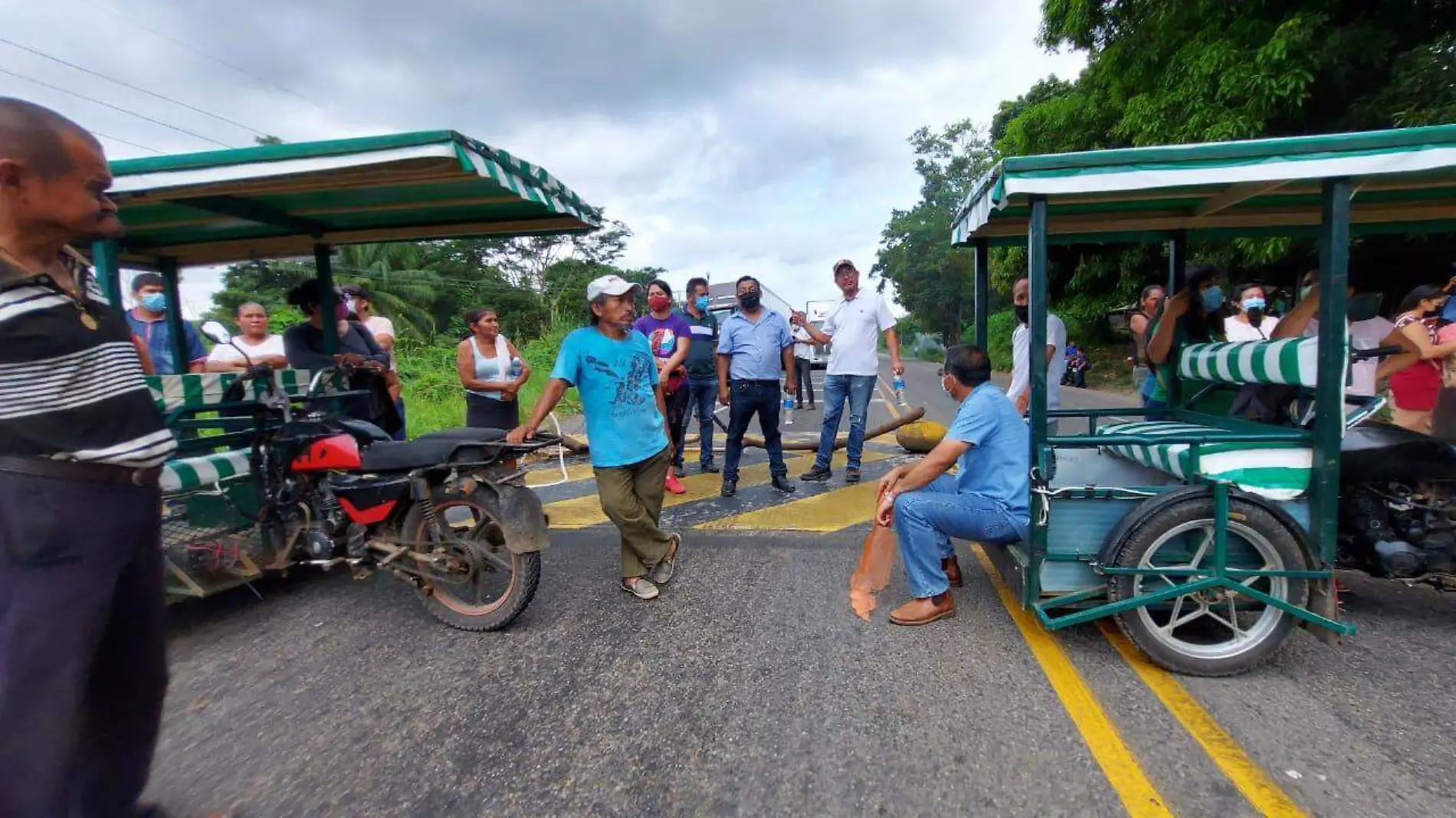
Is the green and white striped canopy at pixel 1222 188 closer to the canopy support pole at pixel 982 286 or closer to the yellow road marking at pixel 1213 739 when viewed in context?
the canopy support pole at pixel 982 286

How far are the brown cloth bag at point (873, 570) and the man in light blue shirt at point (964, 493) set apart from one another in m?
0.07

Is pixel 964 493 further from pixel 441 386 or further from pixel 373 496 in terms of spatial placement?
pixel 441 386

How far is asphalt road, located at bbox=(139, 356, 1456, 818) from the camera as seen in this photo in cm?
221

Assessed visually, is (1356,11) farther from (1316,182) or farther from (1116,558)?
(1116,558)

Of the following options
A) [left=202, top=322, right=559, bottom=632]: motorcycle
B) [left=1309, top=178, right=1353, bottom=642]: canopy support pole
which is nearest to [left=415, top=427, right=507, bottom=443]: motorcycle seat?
[left=202, top=322, right=559, bottom=632]: motorcycle

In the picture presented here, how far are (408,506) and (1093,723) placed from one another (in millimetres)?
3130

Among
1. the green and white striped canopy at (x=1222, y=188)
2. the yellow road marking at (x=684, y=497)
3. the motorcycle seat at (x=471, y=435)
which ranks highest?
the green and white striped canopy at (x=1222, y=188)

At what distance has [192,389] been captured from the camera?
3.63m

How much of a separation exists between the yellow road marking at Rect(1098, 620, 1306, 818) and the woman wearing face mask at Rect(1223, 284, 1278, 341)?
3.71 meters

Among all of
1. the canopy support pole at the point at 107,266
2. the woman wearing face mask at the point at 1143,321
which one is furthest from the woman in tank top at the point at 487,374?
the woman wearing face mask at the point at 1143,321

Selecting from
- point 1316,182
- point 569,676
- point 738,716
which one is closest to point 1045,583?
point 738,716

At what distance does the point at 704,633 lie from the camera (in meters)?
3.39

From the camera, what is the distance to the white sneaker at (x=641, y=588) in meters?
3.84

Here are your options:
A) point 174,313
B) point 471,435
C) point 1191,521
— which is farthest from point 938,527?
point 174,313
